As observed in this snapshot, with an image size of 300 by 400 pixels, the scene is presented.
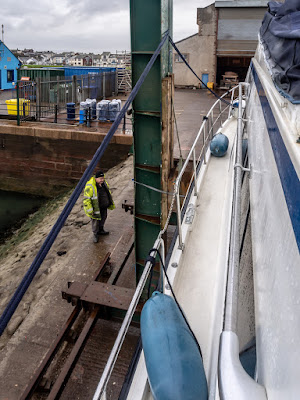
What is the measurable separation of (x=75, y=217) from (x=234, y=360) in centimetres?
919

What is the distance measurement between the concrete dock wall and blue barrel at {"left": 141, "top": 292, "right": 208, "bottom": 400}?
10638mm

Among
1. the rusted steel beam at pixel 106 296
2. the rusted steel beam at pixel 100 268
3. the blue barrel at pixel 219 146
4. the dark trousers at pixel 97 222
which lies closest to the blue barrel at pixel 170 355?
the rusted steel beam at pixel 106 296

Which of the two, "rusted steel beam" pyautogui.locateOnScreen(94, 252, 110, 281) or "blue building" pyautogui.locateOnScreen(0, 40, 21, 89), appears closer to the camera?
"rusted steel beam" pyautogui.locateOnScreen(94, 252, 110, 281)

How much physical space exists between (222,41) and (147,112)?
67.7ft

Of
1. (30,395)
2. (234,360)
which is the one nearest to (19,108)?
(30,395)

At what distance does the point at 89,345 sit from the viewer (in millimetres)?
5004

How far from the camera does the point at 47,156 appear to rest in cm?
1362

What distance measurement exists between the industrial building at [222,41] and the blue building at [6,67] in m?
14.8

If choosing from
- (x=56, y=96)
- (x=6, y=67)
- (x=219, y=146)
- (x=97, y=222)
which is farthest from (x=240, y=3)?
(x=97, y=222)

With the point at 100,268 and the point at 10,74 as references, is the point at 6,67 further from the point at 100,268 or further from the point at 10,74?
the point at 100,268

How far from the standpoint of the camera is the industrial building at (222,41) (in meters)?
21.7

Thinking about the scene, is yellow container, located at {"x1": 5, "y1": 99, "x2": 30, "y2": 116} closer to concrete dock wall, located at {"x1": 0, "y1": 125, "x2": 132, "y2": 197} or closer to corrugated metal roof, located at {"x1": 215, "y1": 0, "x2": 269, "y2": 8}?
concrete dock wall, located at {"x1": 0, "y1": 125, "x2": 132, "y2": 197}

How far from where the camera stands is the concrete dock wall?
12805 mm

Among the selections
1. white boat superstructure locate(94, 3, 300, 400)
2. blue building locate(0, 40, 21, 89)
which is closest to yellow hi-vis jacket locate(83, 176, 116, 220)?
white boat superstructure locate(94, 3, 300, 400)
